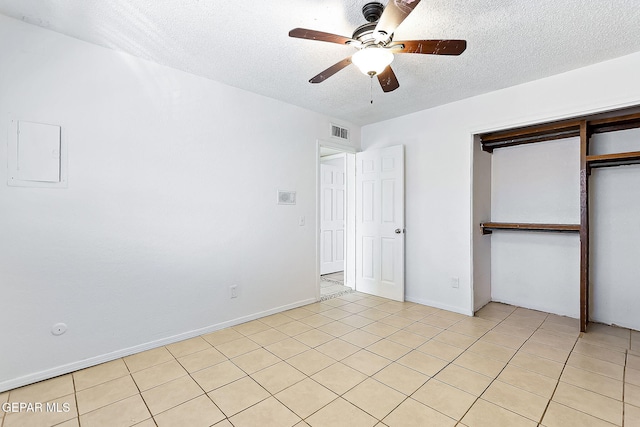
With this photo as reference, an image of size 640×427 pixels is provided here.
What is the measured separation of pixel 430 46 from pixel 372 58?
0.35 meters

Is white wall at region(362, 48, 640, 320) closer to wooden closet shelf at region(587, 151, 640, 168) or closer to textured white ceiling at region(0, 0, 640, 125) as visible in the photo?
textured white ceiling at region(0, 0, 640, 125)

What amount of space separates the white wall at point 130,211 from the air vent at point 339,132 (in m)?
0.79

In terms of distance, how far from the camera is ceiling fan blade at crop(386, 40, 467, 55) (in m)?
1.78

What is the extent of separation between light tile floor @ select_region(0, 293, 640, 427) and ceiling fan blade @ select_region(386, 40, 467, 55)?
2.20 metres

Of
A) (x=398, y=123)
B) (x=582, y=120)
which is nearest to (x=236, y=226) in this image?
(x=398, y=123)

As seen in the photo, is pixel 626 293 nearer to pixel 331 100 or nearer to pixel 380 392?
pixel 380 392

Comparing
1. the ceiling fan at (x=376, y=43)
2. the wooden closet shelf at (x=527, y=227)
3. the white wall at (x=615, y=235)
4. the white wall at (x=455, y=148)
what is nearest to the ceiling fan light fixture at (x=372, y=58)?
the ceiling fan at (x=376, y=43)

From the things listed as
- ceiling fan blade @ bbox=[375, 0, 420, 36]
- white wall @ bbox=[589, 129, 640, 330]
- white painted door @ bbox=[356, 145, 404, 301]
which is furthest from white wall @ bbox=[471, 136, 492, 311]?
ceiling fan blade @ bbox=[375, 0, 420, 36]

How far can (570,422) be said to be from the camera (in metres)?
1.74

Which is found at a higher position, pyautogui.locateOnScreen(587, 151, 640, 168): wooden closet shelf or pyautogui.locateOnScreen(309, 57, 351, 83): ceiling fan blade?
pyautogui.locateOnScreen(309, 57, 351, 83): ceiling fan blade

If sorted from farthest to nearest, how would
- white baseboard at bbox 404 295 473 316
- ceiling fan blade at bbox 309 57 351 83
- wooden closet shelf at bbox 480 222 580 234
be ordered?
white baseboard at bbox 404 295 473 316
wooden closet shelf at bbox 480 222 580 234
ceiling fan blade at bbox 309 57 351 83

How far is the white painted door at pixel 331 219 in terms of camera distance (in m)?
5.77

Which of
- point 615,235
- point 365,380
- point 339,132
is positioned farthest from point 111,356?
point 615,235

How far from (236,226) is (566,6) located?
125 inches
